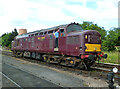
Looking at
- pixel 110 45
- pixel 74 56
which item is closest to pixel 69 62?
pixel 74 56

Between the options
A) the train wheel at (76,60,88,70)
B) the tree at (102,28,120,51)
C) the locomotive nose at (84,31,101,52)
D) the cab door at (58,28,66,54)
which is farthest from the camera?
the tree at (102,28,120,51)

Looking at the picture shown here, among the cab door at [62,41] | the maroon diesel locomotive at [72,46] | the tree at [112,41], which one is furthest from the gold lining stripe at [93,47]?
the tree at [112,41]

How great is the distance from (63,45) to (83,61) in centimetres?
257

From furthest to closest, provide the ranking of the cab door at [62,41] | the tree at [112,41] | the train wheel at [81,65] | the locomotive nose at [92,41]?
the tree at [112,41] → the cab door at [62,41] → the train wheel at [81,65] → the locomotive nose at [92,41]

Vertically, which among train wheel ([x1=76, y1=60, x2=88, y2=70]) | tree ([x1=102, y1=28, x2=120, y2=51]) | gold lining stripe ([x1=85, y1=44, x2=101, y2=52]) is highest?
tree ([x1=102, y1=28, x2=120, y2=51])

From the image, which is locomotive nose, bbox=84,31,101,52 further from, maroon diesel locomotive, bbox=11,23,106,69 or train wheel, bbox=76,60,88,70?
train wheel, bbox=76,60,88,70

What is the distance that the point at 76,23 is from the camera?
13.5m

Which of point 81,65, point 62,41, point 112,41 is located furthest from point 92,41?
point 112,41

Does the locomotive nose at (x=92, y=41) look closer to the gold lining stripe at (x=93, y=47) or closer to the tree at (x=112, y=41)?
the gold lining stripe at (x=93, y=47)

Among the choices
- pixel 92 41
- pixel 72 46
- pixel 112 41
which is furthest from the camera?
pixel 112 41

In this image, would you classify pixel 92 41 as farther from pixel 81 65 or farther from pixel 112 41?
pixel 112 41

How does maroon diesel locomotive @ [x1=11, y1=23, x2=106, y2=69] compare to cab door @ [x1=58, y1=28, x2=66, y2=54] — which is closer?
maroon diesel locomotive @ [x1=11, y1=23, x2=106, y2=69]

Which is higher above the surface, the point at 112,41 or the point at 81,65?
the point at 112,41

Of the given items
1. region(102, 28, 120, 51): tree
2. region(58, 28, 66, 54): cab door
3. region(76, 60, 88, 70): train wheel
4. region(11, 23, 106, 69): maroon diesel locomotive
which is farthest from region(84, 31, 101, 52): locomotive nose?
region(102, 28, 120, 51): tree
